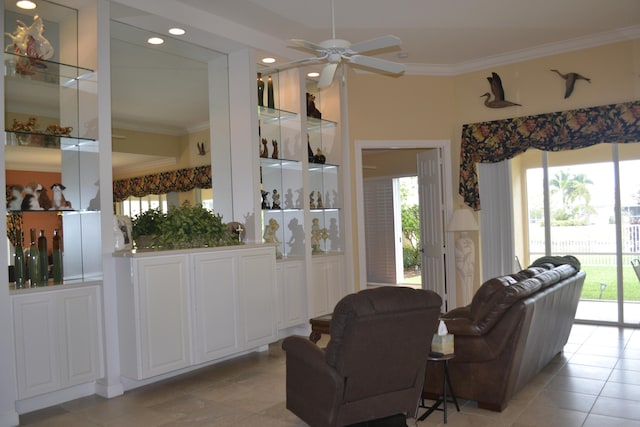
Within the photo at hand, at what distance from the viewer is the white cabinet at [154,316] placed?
4059 millimetres

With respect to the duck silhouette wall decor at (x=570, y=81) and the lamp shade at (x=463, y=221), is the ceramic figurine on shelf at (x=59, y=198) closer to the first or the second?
the lamp shade at (x=463, y=221)

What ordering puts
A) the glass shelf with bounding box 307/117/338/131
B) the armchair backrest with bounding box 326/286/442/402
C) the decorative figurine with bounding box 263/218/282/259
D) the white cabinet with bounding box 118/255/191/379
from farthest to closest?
the glass shelf with bounding box 307/117/338/131, the decorative figurine with bounding box 263/218/282/259, the white cabinet with bounding box 118/255/191/379, the armchair backrest with bounding box 326/286/442/402

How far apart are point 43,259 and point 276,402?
209 centimetres

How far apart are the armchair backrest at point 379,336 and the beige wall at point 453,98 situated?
3.61m

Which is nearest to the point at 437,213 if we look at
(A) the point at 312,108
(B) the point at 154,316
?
(A) the point at 312,108

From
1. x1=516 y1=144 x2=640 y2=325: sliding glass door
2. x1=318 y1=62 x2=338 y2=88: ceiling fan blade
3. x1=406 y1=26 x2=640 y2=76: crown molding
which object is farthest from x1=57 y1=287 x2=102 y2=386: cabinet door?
x1=516 y1=144 x2=640 y2=325: sliding glass door

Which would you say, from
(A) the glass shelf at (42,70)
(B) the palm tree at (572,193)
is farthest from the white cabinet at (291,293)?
(B) the palm tree at (572,193)

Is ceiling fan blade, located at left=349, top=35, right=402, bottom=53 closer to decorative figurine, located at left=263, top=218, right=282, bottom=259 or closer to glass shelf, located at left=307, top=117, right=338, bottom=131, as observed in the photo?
decorative figurine, located at left=263, top=218, right=282, bottom=259

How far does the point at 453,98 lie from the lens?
23.4ft

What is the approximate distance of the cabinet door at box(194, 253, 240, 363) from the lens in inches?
177

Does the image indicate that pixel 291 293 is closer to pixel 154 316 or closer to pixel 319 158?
pixel 319 158

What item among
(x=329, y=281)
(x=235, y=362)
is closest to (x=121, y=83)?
(x=235, y=362)

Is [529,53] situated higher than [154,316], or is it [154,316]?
[529,53]

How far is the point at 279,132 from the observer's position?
6039 mm
